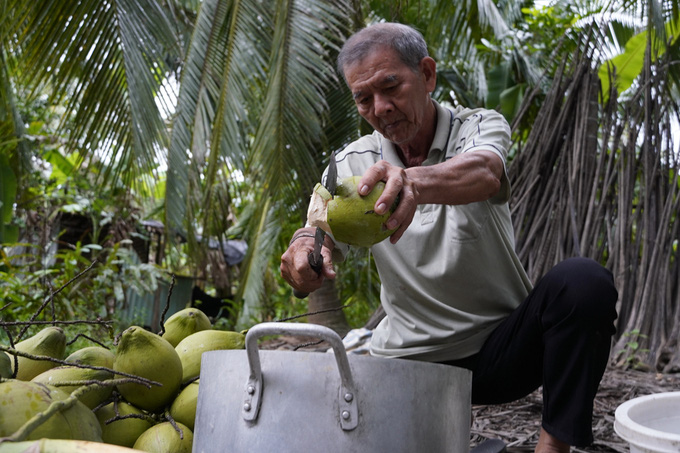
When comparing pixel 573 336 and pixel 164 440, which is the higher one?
pixel 573 336

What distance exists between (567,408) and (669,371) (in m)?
1.90

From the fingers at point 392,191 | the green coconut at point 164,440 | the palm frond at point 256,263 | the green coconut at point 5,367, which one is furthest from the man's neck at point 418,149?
the palm frond at point 256,263

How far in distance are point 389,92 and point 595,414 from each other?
5.08ft

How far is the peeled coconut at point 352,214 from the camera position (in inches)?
50.3

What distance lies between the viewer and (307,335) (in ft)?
3.50

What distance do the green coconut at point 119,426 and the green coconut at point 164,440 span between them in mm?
28

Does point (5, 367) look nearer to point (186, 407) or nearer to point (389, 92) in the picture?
point (186, 407)

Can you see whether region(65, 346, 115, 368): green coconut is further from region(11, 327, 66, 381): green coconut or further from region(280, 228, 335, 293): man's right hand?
region(280, 228, 335, 293): man's right hand

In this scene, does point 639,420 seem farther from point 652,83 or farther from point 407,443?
point 652,83

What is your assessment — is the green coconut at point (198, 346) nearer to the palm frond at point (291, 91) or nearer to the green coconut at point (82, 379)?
the green coconut at point (82, 379)

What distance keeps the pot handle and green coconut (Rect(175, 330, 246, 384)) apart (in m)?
0.41

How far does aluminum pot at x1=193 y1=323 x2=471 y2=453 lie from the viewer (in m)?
1.07

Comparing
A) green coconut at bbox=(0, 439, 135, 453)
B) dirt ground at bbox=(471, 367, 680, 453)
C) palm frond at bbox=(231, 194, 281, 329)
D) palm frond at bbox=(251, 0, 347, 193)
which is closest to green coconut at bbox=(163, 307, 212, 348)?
green coconut at bbox=(0, 439, 135, 453)

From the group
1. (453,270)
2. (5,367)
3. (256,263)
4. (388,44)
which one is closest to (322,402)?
(5,367)
